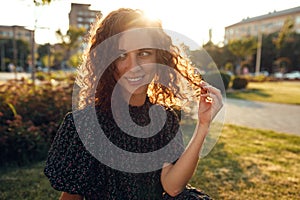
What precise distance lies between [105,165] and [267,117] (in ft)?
25.6

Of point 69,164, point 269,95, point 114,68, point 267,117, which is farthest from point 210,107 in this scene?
point 269,95

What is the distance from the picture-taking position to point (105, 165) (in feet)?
4.83

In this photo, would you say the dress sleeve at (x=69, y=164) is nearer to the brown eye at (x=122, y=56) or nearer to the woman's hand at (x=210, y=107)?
the brown eye at (x=122, y=56)

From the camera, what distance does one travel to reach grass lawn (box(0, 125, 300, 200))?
319cm

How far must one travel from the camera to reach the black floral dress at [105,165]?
4.64 ft

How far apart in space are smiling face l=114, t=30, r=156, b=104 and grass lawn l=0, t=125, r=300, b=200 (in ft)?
6.52

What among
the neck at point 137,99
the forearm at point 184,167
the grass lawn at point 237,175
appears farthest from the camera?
the grass lawn at point 237,175

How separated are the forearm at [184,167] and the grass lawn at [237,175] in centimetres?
188

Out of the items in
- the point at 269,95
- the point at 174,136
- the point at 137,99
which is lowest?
the point at 269,95

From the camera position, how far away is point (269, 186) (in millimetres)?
3459

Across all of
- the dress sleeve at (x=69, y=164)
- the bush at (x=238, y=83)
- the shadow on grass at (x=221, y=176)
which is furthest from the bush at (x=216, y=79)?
the bush at (x=238, y=83)

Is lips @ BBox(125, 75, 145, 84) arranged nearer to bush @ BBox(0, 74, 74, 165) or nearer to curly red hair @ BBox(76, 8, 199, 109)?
curly red hair @ BBox(76, 8, 199, 109)

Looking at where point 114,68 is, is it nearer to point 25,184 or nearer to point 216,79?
point 216,79

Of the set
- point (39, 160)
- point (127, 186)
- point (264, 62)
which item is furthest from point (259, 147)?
point (264, 62)
